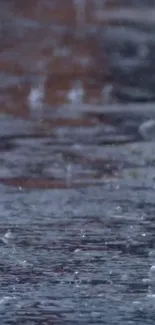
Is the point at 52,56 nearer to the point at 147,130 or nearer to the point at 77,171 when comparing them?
the point at 147,130

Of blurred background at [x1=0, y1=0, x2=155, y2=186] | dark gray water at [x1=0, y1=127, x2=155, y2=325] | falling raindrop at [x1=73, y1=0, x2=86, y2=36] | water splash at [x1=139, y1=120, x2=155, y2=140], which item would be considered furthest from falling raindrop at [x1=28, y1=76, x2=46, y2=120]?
falling raindrop at [x1=73, y1=0, x2=86, y2=36]

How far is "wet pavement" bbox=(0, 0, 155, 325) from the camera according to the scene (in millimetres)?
5379

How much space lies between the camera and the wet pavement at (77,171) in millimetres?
5379

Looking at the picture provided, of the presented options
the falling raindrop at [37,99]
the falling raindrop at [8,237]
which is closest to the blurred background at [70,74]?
the falling raindrop at [37,99]

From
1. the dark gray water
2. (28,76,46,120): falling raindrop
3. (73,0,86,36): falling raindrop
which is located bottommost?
the dark gray water

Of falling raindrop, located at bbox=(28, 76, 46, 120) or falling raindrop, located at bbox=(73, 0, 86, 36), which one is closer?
falling raindrop, located at bbox=(28, 76, 46, 120)

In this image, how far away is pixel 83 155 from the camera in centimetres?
855

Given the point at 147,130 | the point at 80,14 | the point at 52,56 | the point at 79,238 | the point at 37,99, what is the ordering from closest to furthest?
the point at 79,238, the point at 147,130, the point at 37,99, the point at 52,56, the point at 80,14

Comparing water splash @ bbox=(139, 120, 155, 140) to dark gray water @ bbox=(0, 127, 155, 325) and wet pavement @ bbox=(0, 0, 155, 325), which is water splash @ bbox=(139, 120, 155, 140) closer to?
wet pavement @ bbox=(0, 0, 155, 325)

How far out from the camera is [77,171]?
805cm

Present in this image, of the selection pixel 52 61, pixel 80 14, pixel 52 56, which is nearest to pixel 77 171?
pixel 52 61

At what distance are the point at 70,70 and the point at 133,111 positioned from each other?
2331mm

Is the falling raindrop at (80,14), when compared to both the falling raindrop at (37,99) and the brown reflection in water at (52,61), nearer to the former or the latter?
the brown reflection in water at (52,61)

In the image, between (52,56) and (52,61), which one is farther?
(52,56)
